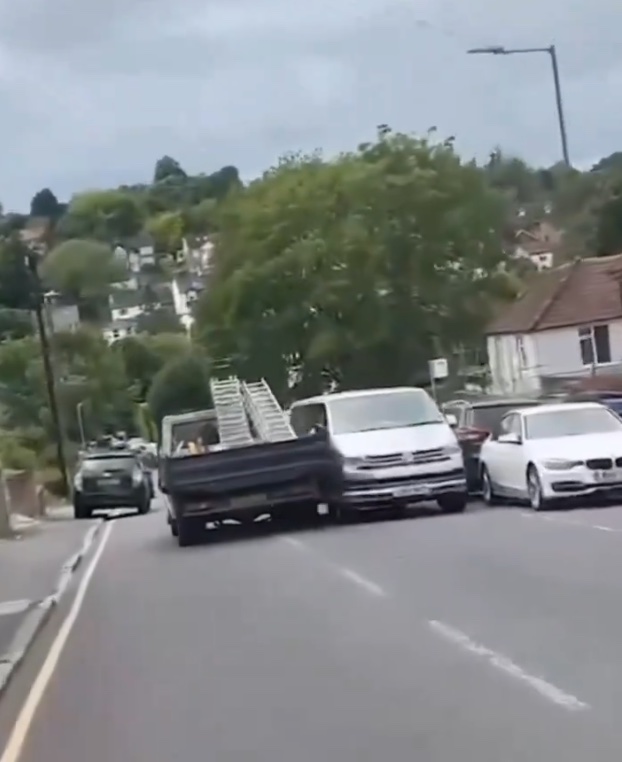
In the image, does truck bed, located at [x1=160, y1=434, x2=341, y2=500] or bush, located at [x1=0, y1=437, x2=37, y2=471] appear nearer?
truck bed, located at [x1=160, y1=434, x2=341, y2=500]

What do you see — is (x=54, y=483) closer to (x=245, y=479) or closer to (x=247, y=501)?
(x=247, y=501)

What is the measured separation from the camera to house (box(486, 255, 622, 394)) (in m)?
69.7

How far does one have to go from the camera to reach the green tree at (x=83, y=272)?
440ft

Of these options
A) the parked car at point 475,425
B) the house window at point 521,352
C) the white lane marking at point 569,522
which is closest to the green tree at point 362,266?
the house window at point 521,352

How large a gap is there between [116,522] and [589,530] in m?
20.3

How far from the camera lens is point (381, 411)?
27469 mm

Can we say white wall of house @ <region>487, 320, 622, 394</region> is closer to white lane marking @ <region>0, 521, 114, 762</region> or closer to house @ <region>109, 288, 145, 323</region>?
white lane marking @ <region>0, 521, 114, 762</region>

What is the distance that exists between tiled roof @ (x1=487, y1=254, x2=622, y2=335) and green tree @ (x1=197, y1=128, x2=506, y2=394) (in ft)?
15.4

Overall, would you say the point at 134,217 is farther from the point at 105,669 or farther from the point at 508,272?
the point at 105,669

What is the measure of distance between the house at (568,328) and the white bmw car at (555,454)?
40533 mm

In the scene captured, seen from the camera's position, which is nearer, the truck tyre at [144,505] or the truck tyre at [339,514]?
the truck tyre at [339,514]

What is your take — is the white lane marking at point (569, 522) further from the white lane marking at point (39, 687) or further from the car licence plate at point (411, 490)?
the white lane marking at point (39, 687)

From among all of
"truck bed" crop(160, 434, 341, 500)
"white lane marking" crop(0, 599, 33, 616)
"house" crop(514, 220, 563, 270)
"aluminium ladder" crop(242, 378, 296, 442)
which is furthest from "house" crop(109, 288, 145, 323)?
"white lane marking" crop(0, 599, 33, 616)

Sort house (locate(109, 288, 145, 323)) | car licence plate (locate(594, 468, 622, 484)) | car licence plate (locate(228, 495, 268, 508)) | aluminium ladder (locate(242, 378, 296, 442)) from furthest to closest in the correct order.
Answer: house (locate(109, 288, 145, 323)) → aluminium ladder (locate(242, 378, 296, 442)) → car licence plate (locate(228, 495, 268, 508)) → car licence plate (locate(594, 468, 622, 484))
